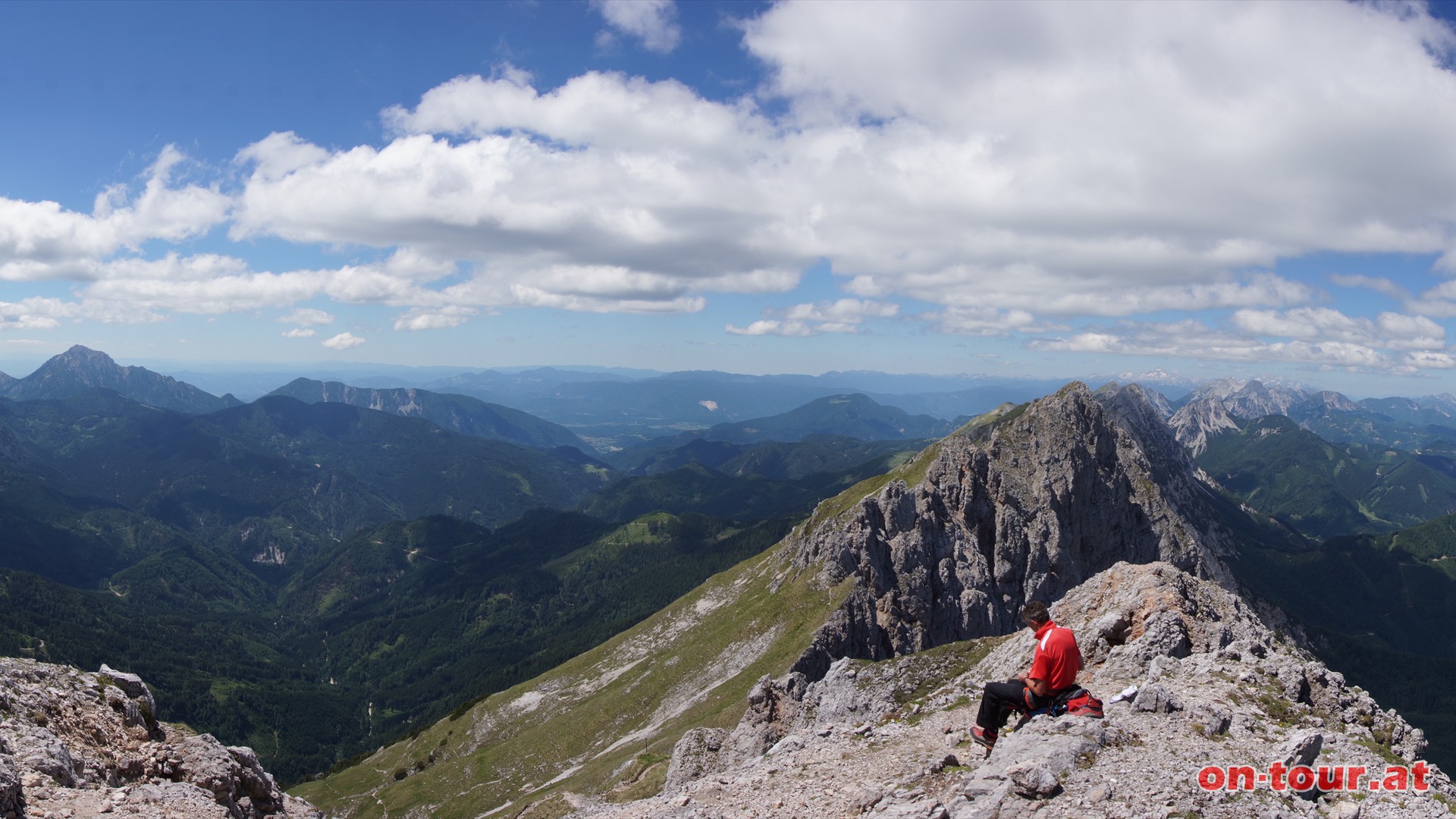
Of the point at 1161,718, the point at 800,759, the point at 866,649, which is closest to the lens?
the point at 1161,718

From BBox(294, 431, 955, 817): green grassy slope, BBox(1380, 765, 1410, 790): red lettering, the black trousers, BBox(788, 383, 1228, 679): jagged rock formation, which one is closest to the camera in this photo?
BBox(1380, 765, 1410, 790): red lettering

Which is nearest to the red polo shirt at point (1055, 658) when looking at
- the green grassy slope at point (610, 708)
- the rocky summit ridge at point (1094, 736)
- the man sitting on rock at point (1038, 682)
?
the man sitting on rock at point (1038, 682)

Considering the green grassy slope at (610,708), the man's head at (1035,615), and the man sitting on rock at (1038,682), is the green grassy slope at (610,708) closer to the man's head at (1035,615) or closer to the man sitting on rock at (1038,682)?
the man sitting on rock at (1038,682)

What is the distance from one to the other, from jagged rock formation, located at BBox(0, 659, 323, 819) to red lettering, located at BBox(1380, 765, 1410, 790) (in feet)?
128

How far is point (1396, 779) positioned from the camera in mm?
21859

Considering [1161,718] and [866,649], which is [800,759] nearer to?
[1161,718]

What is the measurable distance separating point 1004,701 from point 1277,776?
7.66 m

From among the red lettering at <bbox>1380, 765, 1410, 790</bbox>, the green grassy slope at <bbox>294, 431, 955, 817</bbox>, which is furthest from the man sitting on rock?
the green grassy slope at <bbox>294, 431, 955, 817</bbox>

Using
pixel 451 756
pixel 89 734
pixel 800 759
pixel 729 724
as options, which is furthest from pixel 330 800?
pixel 800 759

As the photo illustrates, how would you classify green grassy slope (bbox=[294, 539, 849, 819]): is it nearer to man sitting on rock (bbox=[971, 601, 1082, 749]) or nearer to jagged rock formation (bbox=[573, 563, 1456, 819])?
jagged rock formation (bbox=[573, 563, 1456, 819])

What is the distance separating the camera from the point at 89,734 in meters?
28.6

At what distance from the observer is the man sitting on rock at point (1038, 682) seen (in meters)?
22.4

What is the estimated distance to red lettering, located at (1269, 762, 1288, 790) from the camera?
20.4 m

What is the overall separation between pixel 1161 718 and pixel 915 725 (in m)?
11.2
